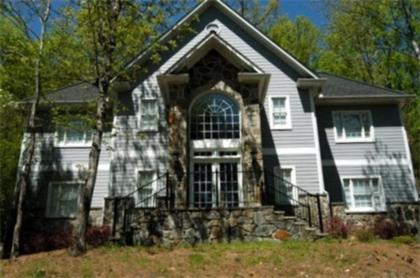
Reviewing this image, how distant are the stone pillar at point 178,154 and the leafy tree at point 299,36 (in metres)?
14.7

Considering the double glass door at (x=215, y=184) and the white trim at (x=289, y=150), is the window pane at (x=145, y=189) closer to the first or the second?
the double glass door at (x=215, y=184)

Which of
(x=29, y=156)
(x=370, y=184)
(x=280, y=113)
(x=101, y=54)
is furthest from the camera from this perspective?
(x=280, y=113)

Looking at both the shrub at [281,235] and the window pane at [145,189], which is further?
the window pane at [145,189]

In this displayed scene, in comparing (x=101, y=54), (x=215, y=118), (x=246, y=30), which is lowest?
(x=215, y=118)

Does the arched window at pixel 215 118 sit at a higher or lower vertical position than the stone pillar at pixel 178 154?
higher

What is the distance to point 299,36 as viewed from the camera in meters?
27.6

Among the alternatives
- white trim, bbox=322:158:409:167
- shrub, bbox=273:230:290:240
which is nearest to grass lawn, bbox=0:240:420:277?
shrub, bbox=273:230:290:240

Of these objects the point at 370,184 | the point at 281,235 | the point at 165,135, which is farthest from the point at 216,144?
Result: the point at 370,184

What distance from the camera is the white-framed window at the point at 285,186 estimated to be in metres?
14.3

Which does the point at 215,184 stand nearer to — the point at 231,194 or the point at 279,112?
the point at 231,194

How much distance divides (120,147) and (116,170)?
0.93 meters

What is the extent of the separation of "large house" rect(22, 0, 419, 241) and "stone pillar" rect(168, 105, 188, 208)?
4 centimetres

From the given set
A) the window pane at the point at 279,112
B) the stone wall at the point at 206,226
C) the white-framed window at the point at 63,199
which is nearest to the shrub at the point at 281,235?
the stone wall at the point at 206,226

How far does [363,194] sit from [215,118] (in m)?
6.94
